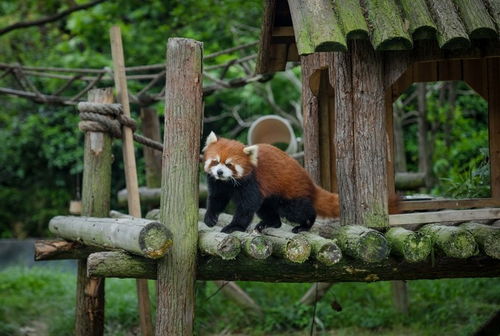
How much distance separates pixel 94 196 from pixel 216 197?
122 cm

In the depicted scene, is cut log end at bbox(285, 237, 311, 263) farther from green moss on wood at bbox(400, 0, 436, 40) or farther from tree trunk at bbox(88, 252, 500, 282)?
green moss on wood at bbox(400, 0, 436, 40)

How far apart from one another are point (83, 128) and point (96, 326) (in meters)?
1.51

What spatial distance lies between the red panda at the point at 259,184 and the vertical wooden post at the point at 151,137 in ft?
9.69

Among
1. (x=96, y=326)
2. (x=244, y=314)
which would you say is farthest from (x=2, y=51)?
(x=96, y=326)

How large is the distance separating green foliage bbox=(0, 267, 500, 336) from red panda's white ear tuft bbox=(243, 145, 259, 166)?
2963mm

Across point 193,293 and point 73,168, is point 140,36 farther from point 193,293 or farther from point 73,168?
point 193,293

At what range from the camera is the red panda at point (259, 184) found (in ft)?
15.2

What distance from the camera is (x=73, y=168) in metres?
11.4

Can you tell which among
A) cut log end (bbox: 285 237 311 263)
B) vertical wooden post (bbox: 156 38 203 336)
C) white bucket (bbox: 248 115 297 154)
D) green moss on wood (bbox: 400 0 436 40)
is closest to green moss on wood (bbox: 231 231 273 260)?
cut log end (bbox: 285 237 311 263)

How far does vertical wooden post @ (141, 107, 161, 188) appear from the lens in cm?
777

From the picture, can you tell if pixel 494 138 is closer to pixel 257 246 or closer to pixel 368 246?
pixel 368 246

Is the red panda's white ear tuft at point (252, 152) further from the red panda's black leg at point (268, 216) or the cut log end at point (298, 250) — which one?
the cut log end at point (298, 250)

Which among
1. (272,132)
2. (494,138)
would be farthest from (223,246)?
(272,132)

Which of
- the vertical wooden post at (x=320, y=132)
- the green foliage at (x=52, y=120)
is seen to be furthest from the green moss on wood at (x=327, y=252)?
the green foliage at (x=52, y=120)
